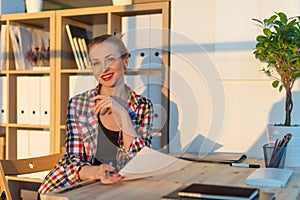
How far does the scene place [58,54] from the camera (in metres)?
2.78

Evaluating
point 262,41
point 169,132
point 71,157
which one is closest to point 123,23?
point 169,132

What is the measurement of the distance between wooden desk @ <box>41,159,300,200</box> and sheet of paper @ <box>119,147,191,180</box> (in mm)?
33

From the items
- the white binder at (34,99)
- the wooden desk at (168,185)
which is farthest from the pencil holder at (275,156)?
the white binder at (34,99)

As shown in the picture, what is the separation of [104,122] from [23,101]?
4.38 ft

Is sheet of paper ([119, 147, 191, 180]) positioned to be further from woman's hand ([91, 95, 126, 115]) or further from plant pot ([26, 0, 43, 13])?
plant pot ([26, 0, 43, 13])

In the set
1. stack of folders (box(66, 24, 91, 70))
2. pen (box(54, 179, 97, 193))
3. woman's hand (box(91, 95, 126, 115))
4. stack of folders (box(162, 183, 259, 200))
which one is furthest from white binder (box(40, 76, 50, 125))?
stack of folders (box(162, 183, 259, 200))

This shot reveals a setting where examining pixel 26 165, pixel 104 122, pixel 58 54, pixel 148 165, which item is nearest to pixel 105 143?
pixel 104 122

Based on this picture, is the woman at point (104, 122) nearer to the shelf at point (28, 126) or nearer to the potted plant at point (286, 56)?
the potted plant at point (286, 56)

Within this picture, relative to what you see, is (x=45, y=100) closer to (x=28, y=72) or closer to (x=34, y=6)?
(x=28, y=72)

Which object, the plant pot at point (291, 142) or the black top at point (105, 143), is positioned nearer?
the black top at point (105, 143)

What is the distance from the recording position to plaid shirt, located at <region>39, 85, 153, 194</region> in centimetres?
174

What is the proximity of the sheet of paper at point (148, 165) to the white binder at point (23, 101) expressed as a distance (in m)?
1.45

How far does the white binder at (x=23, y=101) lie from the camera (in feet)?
9.57

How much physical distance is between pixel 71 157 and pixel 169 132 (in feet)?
2.25
